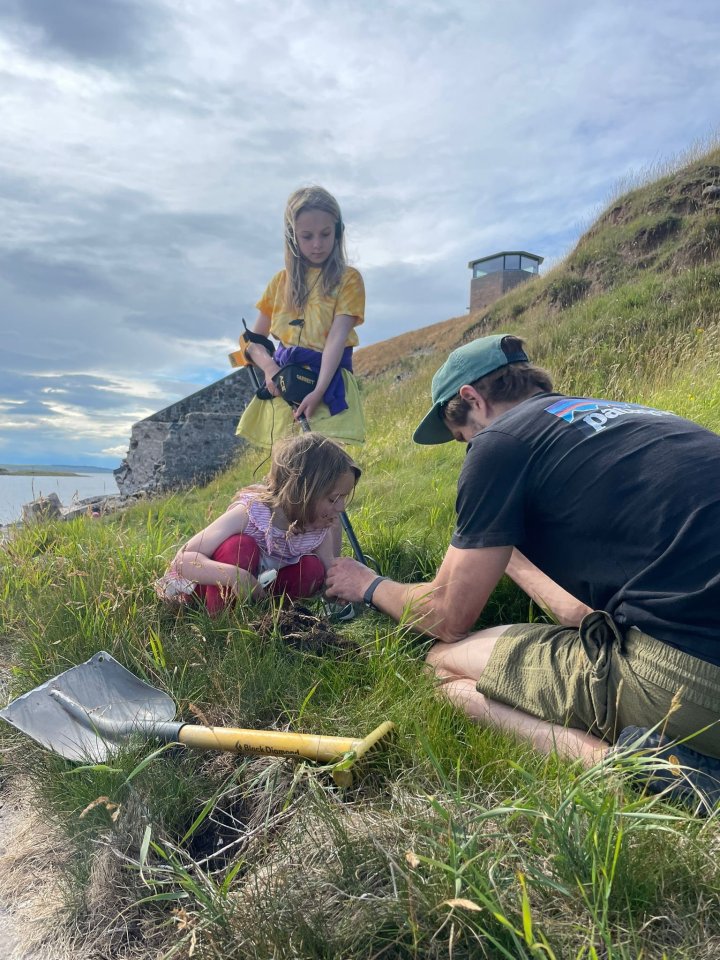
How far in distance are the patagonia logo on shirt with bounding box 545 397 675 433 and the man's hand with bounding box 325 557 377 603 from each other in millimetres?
1081

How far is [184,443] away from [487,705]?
42.0 feet

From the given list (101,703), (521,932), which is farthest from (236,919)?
(101,703)

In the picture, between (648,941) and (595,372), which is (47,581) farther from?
(595,372)

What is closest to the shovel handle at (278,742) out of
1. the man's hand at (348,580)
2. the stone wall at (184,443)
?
the man's hand at (348,580)

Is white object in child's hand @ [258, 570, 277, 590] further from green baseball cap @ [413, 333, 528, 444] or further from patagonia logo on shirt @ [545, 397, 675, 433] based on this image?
patagonia logo on shirt @ [545, 397, 675, 433]

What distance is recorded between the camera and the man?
1.90 m

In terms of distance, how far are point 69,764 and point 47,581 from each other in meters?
1.34

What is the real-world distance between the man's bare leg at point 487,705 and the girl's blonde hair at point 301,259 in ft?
7.37

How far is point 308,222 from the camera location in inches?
149

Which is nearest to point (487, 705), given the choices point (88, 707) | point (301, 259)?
point (88, 707)

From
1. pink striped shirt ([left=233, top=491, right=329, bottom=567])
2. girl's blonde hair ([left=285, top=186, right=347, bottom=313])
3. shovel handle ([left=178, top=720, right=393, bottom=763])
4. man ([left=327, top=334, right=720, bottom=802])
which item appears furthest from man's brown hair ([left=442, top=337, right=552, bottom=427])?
girl's blonde hair ([left=285, top=186, right=347, bottom=313])

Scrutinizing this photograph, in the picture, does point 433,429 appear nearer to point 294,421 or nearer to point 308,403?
point 308,403

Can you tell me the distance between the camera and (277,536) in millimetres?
3039

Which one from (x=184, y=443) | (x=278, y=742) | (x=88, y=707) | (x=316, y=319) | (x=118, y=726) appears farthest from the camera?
(x=184, y=443)
